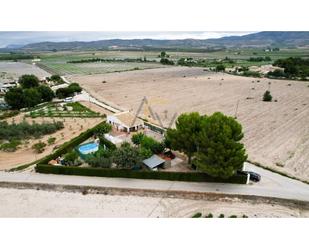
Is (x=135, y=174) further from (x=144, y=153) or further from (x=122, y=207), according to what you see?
(x=122, y=207)

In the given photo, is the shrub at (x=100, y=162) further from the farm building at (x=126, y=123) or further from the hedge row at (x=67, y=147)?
the farm building at (x=126, y=123)

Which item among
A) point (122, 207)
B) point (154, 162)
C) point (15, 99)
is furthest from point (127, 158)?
point (15, 99)

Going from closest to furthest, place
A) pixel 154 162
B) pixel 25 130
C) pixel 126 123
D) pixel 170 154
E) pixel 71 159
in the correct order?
pixel 154 162 < pixel 71 159 < pixel 170 154 < pixel 25 130 < pixel 126 123

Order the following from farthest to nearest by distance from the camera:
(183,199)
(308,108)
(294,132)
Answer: (308,108) → (294,132) → (183,199)

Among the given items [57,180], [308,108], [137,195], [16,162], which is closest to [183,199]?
[137,195]

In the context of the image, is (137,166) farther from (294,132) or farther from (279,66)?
(279,66)

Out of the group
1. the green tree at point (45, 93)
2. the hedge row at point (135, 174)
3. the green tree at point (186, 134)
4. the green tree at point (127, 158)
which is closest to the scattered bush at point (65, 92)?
the green tree at point (45, 93)
